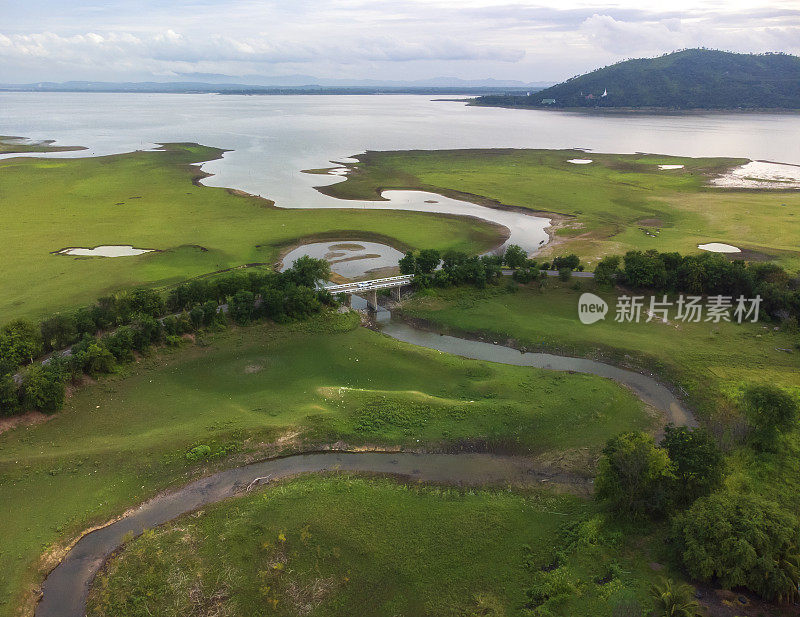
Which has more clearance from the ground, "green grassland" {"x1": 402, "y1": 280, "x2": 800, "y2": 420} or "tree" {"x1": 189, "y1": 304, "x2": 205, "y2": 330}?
"tree" {"x1": 189, "y1": 304, "x2": 205, "y2": 330}

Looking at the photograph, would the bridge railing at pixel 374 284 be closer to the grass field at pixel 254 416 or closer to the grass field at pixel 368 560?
the grass field at pixel 254 416

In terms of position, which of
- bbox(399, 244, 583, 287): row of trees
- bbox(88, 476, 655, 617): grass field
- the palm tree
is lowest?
bbox(88, 476, 655, 617): grass field

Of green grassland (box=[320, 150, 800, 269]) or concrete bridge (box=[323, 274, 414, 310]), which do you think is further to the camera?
green grassland (box=[320, 150, 800, 269])

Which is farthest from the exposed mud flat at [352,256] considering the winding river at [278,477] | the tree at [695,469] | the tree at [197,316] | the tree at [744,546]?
the tree at [744,546]

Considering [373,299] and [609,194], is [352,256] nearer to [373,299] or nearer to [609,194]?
[373,299]

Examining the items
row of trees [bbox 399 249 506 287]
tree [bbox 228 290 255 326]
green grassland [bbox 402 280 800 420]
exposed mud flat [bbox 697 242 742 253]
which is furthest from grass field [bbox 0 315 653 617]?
exposed mud flat [bbox 697 242 742 253]

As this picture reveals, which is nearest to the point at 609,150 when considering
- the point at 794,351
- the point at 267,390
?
the point at 794,351

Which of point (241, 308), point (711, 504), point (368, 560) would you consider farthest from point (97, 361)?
point (711, 504)

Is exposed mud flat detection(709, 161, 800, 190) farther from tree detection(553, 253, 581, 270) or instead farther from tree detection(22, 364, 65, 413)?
tree detection(22, 364, 65, 413)
